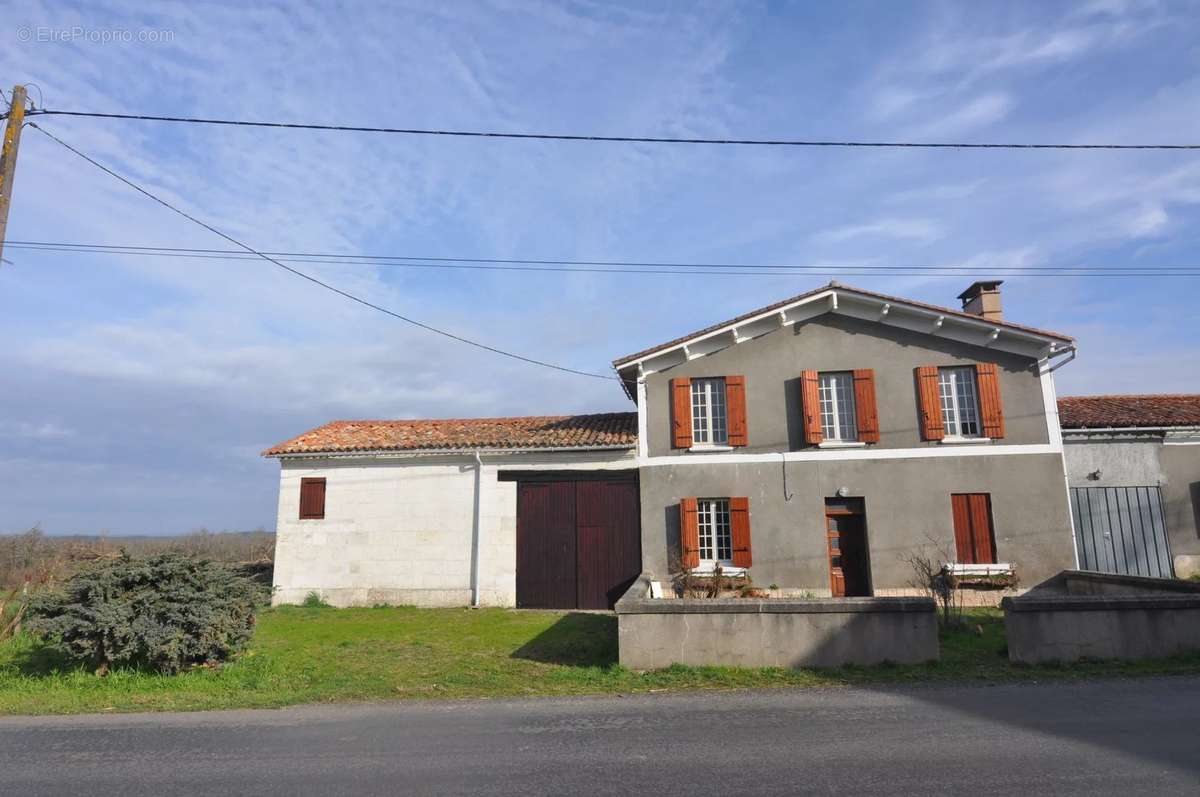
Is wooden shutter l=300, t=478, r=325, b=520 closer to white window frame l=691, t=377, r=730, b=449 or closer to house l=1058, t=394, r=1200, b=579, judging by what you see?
white window frame l=691, t=377, r=730, b=449

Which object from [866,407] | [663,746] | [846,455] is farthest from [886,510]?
[663,746]

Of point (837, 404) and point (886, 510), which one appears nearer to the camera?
point (886, 510)

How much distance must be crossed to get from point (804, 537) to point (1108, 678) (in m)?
6.64

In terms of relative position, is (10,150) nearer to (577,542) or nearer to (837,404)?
(577,542)

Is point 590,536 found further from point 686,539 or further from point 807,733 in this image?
point 807,733

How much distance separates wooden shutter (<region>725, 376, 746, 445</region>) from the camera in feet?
50.0

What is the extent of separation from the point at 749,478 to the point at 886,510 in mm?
2783

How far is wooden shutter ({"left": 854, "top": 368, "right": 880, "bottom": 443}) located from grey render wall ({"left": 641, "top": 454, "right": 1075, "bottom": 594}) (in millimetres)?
586

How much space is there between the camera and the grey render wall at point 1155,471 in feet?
51.1

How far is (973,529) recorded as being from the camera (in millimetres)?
14461

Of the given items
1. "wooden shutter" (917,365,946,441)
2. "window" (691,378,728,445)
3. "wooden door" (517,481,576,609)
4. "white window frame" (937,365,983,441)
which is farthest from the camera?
"wooden door" (517,481,576,609)

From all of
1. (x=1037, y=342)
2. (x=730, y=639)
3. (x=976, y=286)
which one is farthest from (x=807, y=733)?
(x=976, y=286)

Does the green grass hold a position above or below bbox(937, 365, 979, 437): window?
below

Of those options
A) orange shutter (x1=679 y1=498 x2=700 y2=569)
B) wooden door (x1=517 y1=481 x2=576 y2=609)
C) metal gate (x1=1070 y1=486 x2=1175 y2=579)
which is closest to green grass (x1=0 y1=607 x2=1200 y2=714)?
orange shutter (x1=679 y1=498 x2=700 y2=569)
